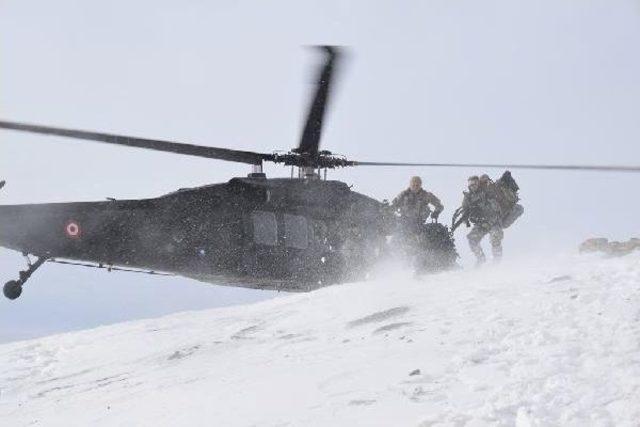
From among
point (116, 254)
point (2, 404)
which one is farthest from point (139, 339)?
point (2, 404)

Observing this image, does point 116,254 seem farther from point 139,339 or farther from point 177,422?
point 177,422

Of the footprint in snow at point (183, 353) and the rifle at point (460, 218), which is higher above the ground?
the rifle at point (460, 218)

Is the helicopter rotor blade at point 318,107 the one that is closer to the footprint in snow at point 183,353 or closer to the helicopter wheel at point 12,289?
the footprint in snow at point 183,353

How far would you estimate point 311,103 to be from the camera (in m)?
13.3

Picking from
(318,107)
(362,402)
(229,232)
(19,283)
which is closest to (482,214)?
(318,107)

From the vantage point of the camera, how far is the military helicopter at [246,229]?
1323 cm

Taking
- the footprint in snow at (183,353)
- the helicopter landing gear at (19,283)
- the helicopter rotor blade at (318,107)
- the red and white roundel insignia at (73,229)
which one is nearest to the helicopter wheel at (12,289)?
the helicopter landing gear at (19,283)

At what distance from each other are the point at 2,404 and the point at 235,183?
5.87 metres

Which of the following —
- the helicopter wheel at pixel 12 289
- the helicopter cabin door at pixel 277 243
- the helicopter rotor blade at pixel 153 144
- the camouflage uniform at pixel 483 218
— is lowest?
the helicopter wheel at pixel 12 289

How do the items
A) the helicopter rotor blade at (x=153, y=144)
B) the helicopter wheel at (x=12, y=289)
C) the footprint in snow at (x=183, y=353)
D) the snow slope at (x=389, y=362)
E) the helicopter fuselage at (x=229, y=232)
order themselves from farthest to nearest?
the helicopter fuselage at (x=229, y=232) < the helicopter wheel at (x=12, y=289) < the footprint in snow at (x=183, y=353) < the helicopter rotor blade at (x=153, y=144) < the snow slope at (x=389, y=362)

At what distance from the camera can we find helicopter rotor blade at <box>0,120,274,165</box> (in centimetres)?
A: 1008

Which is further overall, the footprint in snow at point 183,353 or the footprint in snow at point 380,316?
the footprint in snow at point 183,353

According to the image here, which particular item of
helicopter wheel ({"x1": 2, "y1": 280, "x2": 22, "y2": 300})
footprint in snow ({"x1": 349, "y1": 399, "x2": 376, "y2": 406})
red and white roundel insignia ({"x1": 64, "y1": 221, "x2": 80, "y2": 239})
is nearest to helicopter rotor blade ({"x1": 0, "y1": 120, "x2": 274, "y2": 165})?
red and white roundel insignia ({"x1": 64, "y1": 221, "x2": 80, "y2": 239})

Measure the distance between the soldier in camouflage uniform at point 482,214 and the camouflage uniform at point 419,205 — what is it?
567 mm
